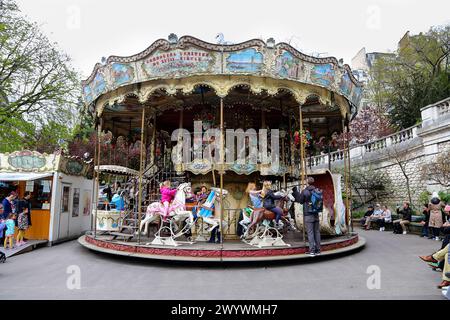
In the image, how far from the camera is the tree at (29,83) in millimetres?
18250

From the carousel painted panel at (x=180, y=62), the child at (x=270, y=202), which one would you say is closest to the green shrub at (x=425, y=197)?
the child at (x=270, y=202)

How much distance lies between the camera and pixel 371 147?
2306cm

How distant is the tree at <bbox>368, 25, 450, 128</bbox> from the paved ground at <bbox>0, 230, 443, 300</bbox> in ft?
75.8

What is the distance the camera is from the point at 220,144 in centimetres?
991

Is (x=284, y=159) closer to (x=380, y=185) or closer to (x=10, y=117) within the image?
(x=380, y=185)

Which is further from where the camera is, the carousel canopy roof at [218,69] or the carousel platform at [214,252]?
the carousel canopy roof at [218,69]

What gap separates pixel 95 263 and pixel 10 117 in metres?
15.5

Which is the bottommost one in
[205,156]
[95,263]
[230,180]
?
[95,263]

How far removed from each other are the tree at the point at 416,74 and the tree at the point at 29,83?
89.2 ft

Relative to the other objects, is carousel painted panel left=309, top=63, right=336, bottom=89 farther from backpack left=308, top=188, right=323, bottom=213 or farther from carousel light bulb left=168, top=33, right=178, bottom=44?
carousel light bulb left=168, top=33, right=178, bottom=44

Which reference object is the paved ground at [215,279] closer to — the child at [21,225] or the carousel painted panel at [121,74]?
the child at [21,225]

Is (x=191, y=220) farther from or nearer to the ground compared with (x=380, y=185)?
nearer to the ground

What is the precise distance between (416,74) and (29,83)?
1243 inches
